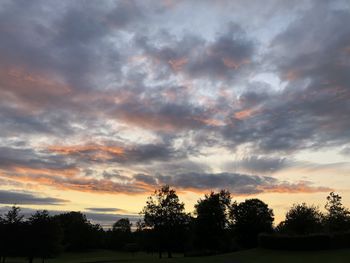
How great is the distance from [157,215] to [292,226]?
1653 inches

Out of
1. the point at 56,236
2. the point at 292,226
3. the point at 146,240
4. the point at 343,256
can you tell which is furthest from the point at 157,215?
the point at 343,256

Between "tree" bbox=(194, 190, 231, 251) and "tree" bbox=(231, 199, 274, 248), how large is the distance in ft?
21.3

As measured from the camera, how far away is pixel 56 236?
3332 inches

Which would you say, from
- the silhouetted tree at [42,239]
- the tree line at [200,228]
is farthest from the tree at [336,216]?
the silhouetted tree at [42,239]

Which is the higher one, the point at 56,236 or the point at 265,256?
the point at 56,236

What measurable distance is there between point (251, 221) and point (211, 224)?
582 inches

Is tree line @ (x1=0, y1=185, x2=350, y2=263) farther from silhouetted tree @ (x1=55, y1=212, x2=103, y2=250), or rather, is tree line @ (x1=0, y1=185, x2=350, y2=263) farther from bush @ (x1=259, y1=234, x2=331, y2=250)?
→ silhouetted tree @ (x1=55, y1=212, x2=103, y2=250)

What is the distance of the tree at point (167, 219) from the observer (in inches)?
3804

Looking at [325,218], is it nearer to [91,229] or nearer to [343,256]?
[343,256]

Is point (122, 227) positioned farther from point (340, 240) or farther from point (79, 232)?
point (340, 240)

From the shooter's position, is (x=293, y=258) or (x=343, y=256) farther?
(x=293, y=258)

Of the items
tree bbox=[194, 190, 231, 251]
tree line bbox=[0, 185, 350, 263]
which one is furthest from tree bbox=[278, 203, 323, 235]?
tree bbox=[194, 190, 231, 251]

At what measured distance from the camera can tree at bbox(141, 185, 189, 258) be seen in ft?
317

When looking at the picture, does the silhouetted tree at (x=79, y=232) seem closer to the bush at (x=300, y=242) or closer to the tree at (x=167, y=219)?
the tree at (x=167, y=219)
